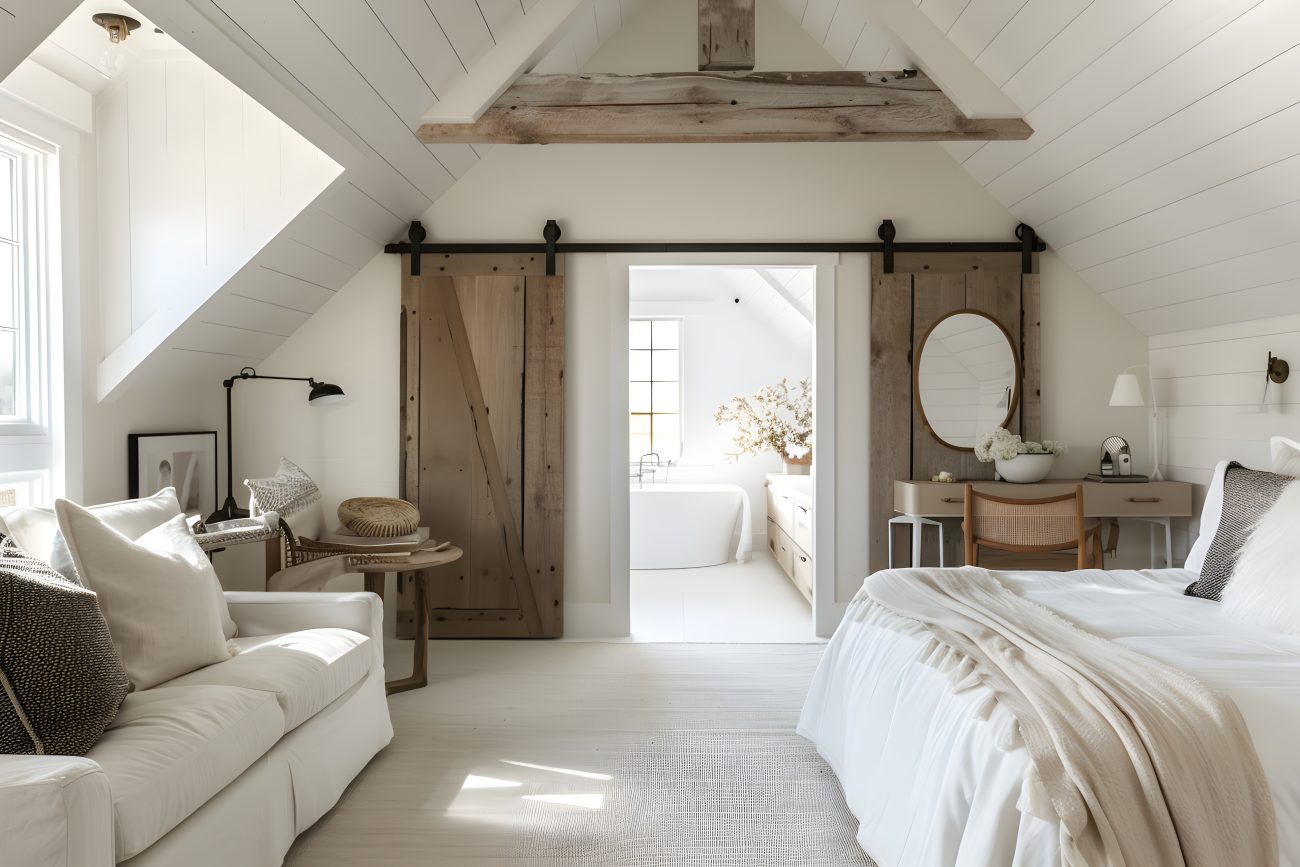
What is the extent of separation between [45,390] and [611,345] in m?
2.37

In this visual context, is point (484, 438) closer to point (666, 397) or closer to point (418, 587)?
point (418, 587)

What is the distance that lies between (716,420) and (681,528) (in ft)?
4.01

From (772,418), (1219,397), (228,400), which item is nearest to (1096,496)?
(1219,397)

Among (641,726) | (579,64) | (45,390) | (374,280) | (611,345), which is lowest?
(641,726)

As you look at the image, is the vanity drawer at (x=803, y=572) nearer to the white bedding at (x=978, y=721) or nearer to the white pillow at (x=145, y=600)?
the white bedding at (x=978, y=721)

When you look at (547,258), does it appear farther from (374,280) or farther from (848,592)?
(848,592)

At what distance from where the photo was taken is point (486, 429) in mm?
4430

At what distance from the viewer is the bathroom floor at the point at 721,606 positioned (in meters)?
4.57

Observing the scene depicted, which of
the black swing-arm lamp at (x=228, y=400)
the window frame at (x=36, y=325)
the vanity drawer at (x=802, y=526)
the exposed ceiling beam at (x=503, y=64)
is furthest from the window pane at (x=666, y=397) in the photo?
the window frame at (x=36, y=325)

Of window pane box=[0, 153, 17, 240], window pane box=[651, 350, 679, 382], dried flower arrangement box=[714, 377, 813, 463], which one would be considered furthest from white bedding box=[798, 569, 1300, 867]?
window pane box=[651, 350, 679, 382]

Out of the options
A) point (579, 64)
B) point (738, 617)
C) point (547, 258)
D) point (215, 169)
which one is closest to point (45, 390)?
point (215, 169)

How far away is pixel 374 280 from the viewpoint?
4.45m

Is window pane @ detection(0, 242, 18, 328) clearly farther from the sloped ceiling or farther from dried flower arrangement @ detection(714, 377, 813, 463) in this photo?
dried flower arrangement @ detection(714, 377, 813, 463)

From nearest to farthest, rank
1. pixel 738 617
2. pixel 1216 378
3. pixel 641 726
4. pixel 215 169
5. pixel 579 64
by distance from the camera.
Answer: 1. pixel 641 726
2. pixel 215 169
3. pixel 1216 378
4. pixel 579 64
5. pixel 738 617
